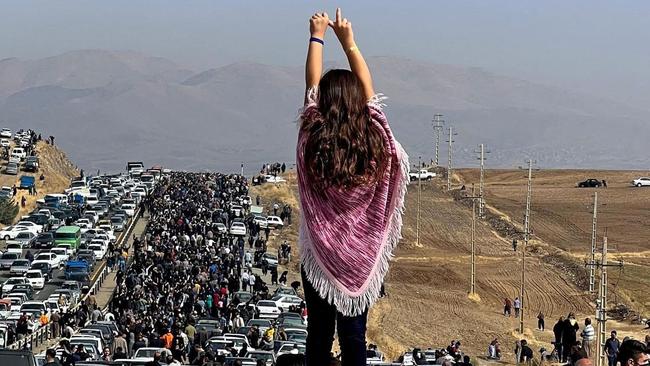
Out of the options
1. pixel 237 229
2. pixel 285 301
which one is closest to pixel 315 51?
pixel 285 301

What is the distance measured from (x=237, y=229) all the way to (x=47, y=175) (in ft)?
140

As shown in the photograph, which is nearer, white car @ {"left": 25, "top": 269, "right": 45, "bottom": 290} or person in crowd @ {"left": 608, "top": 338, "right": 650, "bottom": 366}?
person in crowd @ {"left": 608, "top": 338, "right": 650, "bottom": 366}

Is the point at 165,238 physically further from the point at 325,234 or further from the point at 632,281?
the point at 325,234

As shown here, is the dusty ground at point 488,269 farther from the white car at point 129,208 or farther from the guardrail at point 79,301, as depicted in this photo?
the guardrail at point 79,301

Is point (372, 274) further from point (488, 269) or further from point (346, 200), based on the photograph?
point (488, 269)

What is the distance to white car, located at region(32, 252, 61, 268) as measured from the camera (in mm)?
55781

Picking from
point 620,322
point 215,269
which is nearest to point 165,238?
point 215,269

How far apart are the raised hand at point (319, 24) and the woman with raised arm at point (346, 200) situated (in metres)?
0.06

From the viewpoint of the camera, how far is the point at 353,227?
16.9 ft

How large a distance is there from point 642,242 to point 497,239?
1032 centimetres

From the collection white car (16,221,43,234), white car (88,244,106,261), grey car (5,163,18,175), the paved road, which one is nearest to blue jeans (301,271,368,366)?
the paved road

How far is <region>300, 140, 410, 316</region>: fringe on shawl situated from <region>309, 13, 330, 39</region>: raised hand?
14.1 inches

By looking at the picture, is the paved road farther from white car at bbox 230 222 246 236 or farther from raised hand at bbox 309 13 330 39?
raised hand at bbox 309 13 330 39

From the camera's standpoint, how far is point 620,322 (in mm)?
57844
